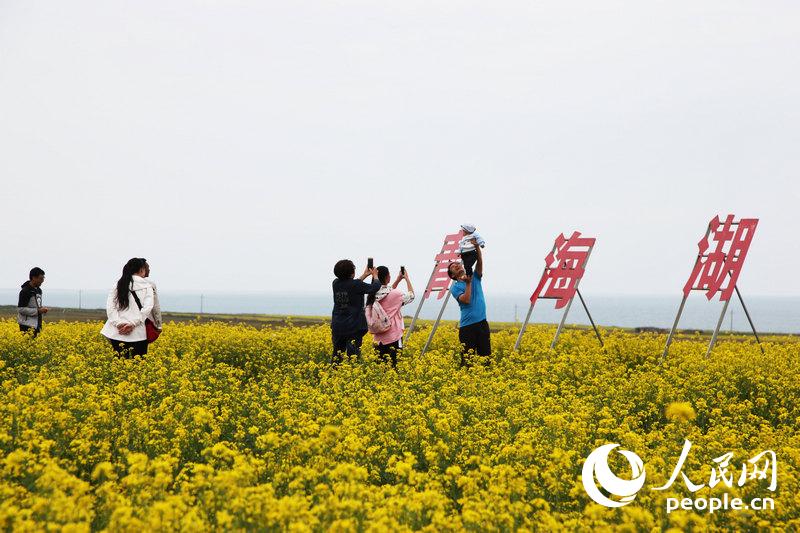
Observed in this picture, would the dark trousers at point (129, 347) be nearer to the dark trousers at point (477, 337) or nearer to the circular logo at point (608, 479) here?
the dark trousers at point (477, 337)

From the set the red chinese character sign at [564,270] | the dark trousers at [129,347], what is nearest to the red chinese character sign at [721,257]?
the red chinese character sign at [564,270]

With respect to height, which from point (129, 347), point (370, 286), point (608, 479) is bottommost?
point (608, 479)

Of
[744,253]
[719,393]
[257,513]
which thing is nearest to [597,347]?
[744,253]

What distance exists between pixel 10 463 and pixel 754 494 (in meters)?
5.43

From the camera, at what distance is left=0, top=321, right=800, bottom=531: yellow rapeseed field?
4793 mm

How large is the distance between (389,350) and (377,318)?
0.78m

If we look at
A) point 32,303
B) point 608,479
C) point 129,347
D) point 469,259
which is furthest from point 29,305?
point 608,479

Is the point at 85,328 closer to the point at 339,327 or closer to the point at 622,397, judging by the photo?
the point at 339,327

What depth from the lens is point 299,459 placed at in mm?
6512

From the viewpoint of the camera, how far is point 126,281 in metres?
11.3

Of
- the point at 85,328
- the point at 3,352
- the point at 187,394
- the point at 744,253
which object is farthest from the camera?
the point at 85,328

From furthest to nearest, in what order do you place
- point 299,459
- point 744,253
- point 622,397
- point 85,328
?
point 85,328 < point 744,253 < point 622,397 < point 299,459

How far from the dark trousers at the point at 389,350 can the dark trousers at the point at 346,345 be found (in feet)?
2.36

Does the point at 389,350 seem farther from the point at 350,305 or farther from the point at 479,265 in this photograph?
the point at 479,265
